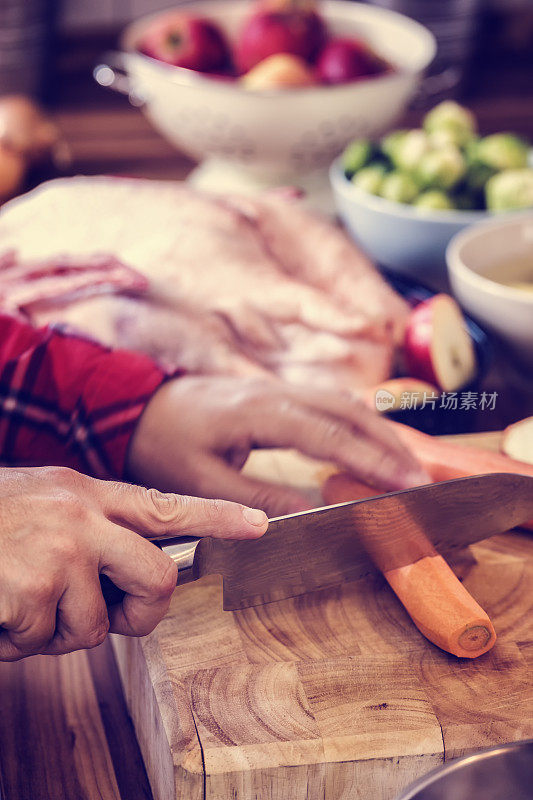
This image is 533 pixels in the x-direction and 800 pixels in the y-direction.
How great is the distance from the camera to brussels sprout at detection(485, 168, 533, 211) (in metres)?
1.25

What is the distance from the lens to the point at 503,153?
4.42 feet

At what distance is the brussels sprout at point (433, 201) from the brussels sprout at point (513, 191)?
0.22ft

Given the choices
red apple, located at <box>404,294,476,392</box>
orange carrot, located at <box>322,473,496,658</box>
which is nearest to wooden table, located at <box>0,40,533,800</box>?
orange carrot, located at <box>322,473,496,658</box>

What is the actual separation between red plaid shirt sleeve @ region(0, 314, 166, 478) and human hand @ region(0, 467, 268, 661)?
0.80 ft

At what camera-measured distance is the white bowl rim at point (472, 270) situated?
105 cm

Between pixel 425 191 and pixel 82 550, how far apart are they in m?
0.90

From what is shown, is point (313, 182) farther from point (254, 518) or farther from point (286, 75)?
point (254, 518)

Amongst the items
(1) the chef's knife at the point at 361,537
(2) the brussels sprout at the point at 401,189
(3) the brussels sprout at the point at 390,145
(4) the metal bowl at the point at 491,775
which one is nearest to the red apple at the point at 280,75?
(3) the brussels sprout at the point at 390,145

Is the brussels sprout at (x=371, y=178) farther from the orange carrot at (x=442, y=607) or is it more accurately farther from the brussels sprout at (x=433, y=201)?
the orange carrot at (x=442, y=607)

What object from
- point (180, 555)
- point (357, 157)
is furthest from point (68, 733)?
point (357, 157)

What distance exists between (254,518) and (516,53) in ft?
7.97

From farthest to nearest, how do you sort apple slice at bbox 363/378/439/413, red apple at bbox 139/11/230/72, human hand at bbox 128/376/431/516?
red apple at bbox 139/11/230/72 → apple slice at bbox 363/378/439/413 → human hand at bbox 128/376/431/516

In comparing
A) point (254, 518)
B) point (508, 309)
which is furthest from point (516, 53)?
point (254, 518)

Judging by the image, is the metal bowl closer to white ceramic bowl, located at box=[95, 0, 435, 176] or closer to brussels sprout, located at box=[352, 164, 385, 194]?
brussels sprout, located at box=[352, 164, 385, 194]
